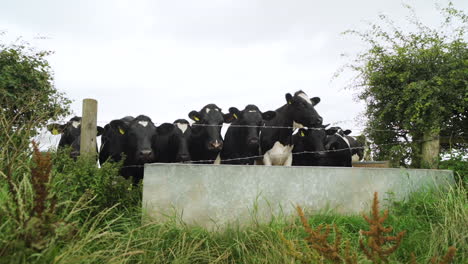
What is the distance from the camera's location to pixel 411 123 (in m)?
9.00

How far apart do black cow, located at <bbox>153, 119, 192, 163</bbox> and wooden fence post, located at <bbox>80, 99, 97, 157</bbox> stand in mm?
1386

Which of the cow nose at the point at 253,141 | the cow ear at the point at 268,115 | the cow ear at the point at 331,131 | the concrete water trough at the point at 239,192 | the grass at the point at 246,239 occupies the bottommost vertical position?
the grass at the point at 246,239

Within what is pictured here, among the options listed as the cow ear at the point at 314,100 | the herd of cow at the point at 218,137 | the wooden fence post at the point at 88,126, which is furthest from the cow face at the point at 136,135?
the cow ear at the point at 314,100

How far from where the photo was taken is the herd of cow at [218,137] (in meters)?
6.41

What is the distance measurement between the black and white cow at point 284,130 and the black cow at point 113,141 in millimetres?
2483

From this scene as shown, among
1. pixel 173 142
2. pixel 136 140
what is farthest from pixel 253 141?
pixel 136 140

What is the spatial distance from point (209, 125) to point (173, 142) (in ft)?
2.38

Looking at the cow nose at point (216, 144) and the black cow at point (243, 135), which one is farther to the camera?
the black cow at point (243, 135)

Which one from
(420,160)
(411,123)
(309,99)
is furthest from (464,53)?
(309,99)

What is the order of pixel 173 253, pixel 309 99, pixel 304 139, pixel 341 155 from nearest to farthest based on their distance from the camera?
pixel 173 253, pixel 309 99, pixel 304 139, pixel 341 155

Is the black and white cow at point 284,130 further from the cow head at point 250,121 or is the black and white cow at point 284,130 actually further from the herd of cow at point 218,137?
the cow head at point 250,121

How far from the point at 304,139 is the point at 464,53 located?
4.58 metres

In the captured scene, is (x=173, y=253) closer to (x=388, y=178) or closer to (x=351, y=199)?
(x=351, y=199)

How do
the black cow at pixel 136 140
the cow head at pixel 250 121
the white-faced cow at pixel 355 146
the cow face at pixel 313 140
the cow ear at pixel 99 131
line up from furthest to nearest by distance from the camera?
the white-faced cow at pixel 355 146, the cow face at pixel 313 140, the cow ear at pixel 99 131, the cow head at pixel 250 121, the black cow at pixel 136 140
